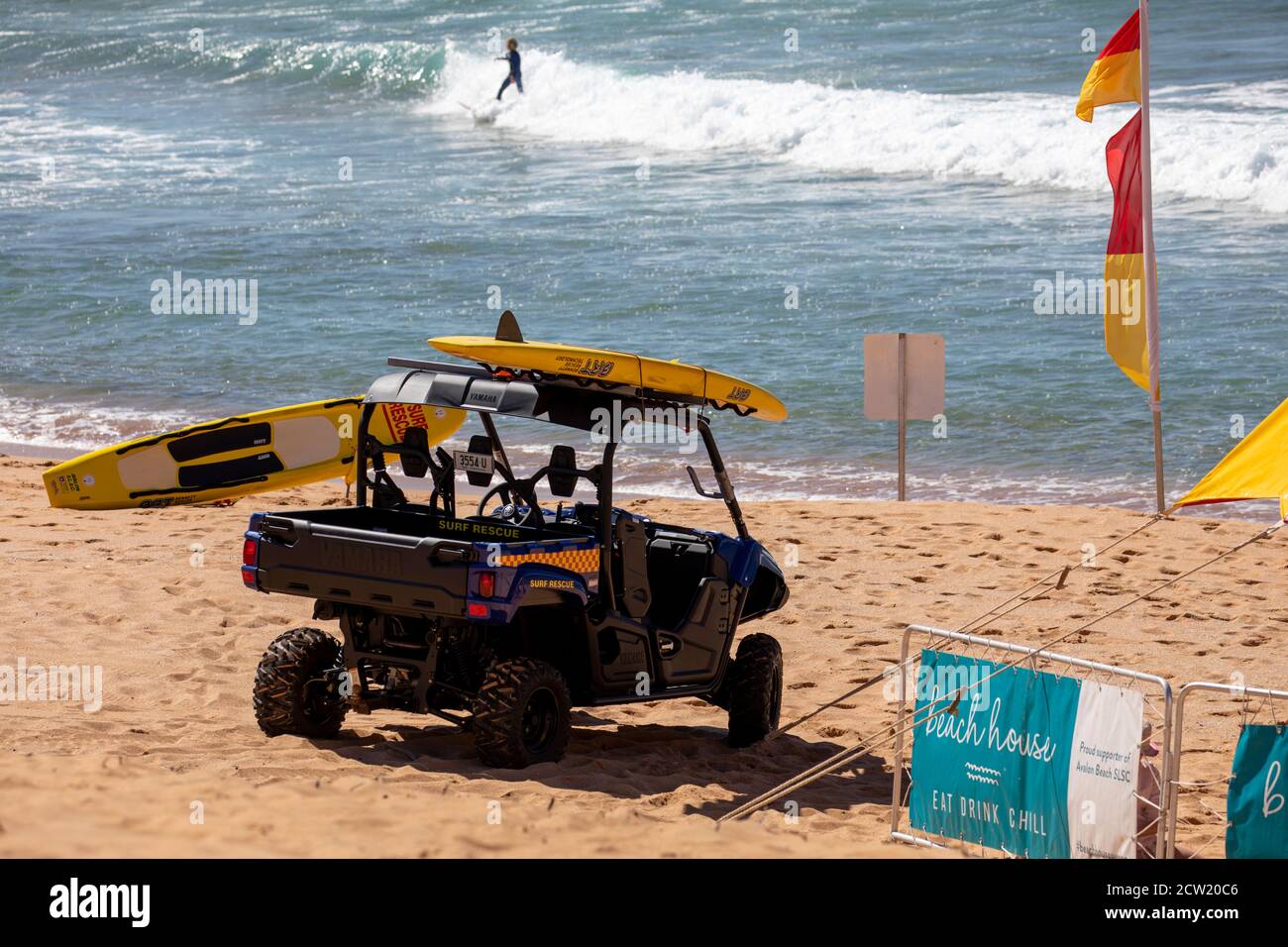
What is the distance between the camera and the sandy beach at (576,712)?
18.2 ft

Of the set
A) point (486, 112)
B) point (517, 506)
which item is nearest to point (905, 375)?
point (517, 506)

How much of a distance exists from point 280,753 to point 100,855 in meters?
2.61

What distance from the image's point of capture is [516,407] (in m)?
7.38

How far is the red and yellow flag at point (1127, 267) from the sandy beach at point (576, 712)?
4.73 feet

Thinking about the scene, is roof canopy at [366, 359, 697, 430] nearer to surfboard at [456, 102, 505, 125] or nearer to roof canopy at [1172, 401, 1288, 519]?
roof canopy at [1172, 401, 1288, 519]

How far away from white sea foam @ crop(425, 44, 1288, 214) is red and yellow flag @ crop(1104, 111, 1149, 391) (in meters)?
15.0

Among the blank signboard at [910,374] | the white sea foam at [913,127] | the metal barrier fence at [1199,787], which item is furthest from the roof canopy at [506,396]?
the white sea foam at [913,127]

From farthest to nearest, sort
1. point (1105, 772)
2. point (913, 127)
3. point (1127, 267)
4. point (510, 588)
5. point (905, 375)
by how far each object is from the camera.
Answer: point (913, 127), point (905, 375), point (1127, 267), point (510, 588), point (1105, 772)

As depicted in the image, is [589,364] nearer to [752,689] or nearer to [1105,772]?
[752,689]

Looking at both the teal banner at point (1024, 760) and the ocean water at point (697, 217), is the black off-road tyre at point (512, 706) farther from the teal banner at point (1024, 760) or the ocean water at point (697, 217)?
the ocean water at point (697, 217)

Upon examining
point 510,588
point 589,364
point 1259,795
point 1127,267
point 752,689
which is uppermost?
point 1127,267

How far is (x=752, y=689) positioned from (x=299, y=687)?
7.41ft
